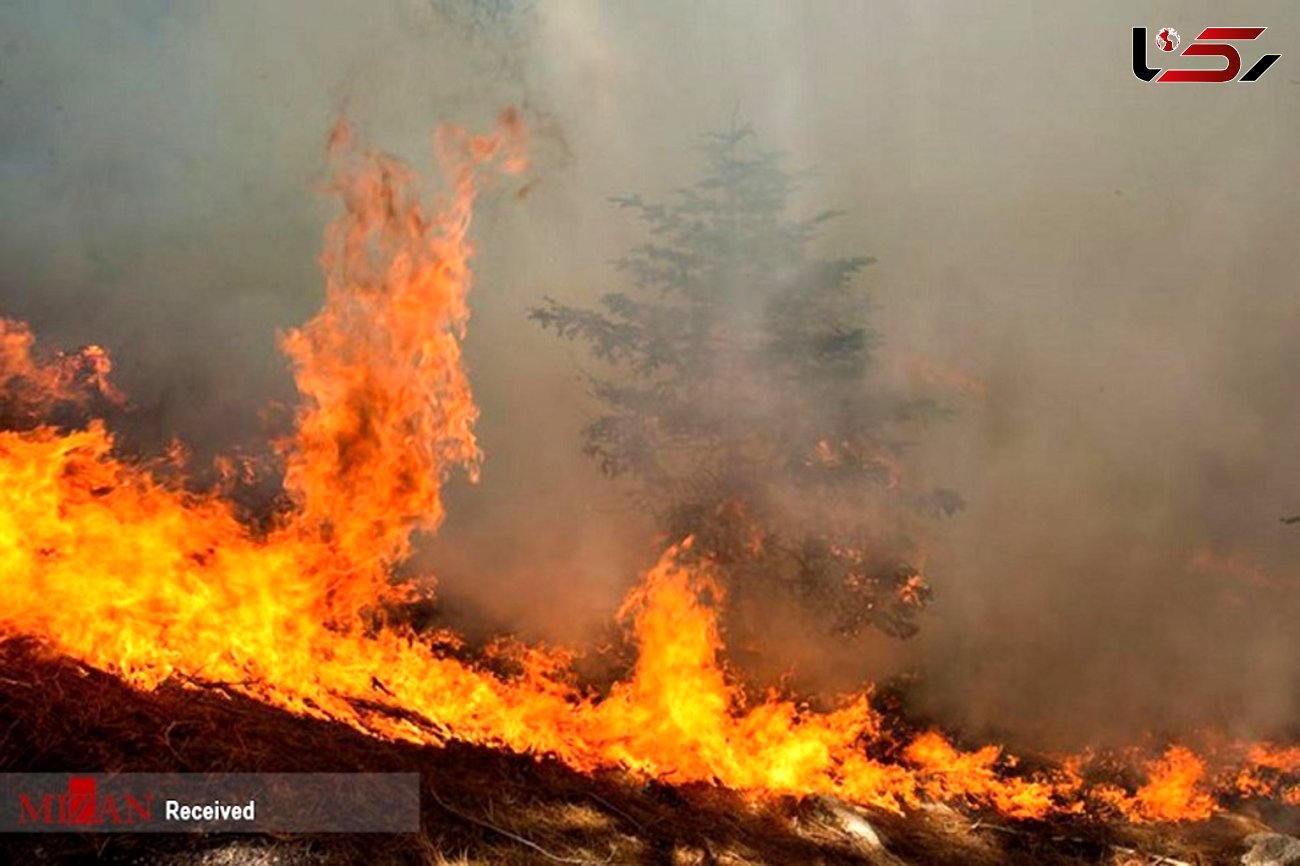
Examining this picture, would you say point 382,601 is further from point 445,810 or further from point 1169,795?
point 1169,795

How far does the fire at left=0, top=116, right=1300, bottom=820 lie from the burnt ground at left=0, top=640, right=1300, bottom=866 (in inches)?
14.1

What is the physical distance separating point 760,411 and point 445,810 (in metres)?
8.29

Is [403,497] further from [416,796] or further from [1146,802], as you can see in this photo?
[1146,802]

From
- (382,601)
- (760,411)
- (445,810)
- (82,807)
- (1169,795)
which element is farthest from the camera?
(760,411)

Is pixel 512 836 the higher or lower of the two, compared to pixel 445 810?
lower

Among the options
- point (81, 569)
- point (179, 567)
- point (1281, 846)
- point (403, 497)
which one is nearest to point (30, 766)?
point (81, 569)

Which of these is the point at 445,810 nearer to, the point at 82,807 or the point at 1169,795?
the point at 82,807

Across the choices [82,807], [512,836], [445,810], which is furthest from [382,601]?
[82,807]

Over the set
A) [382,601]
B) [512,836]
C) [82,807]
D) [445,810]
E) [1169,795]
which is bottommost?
[1169,795]

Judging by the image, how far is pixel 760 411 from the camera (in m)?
11.9

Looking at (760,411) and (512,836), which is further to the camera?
(760,411)

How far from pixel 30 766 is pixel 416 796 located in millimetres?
2055

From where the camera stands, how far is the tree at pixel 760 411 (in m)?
11.6

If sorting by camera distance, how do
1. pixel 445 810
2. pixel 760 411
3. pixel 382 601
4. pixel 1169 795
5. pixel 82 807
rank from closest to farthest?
1. pixel 82 807
2. pixel 445 810
3. pixel 1169 795
4. pixel 382 601
5. pixel 760 411
